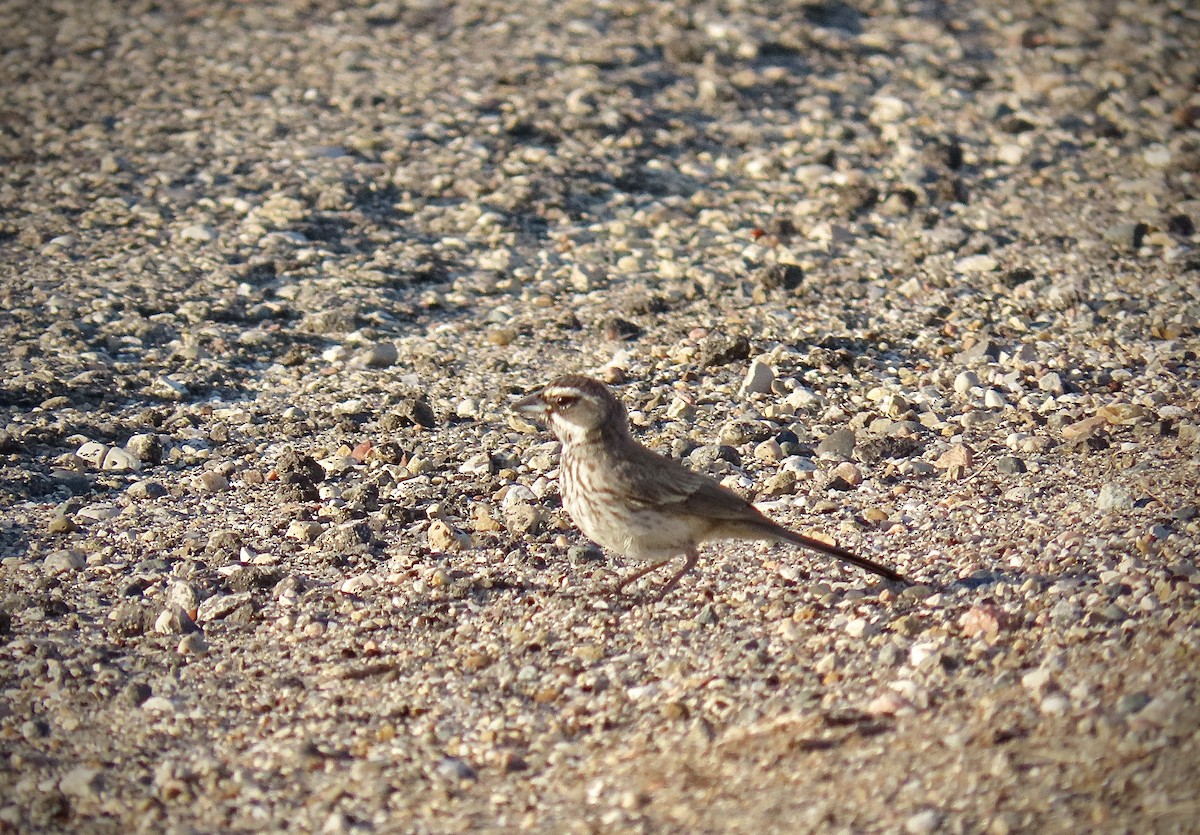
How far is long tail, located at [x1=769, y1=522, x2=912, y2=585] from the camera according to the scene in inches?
232

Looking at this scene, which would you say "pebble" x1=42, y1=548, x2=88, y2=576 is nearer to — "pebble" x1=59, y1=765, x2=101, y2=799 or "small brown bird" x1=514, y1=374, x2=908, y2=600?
"pebble" x1=59, y1=765, x2=101, y2=799

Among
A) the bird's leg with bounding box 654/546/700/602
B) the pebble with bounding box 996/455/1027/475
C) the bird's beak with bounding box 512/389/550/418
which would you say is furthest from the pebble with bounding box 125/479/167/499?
the pebble with bounding box 996/455/1027/475

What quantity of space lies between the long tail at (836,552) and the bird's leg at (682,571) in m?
0.44

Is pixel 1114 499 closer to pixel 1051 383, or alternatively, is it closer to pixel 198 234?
pixel 1051 383

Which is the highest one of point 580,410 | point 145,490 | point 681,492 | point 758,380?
point 580,410

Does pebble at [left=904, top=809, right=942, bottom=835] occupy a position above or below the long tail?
above

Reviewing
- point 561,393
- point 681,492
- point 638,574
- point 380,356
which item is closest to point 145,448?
point 380,356

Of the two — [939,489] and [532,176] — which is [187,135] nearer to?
[532,176]

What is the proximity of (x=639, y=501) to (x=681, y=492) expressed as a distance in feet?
0.69

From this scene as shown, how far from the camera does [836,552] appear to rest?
5965mm

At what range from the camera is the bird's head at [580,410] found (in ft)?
20.9

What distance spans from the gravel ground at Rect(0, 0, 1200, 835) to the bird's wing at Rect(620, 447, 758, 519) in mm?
418

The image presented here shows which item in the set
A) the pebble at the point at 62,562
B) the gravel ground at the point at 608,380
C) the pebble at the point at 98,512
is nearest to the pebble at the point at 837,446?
the gravel ground at the point at 608,380

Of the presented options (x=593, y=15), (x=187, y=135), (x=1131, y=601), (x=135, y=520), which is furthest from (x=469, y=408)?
(x=593, y=15)
